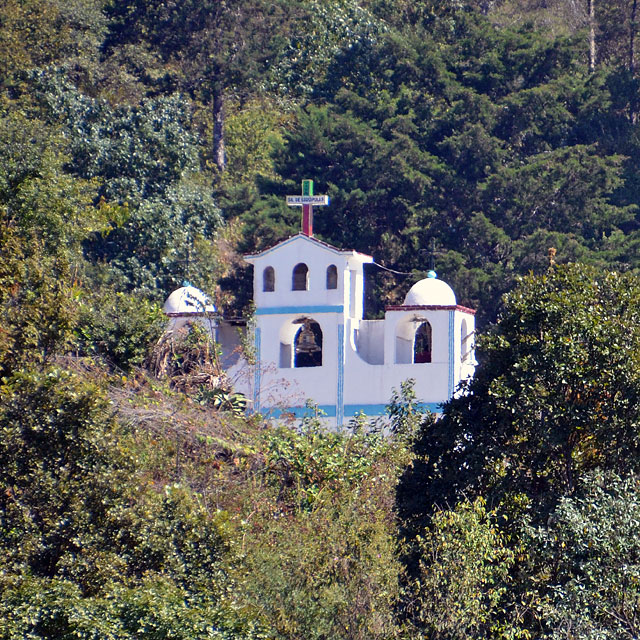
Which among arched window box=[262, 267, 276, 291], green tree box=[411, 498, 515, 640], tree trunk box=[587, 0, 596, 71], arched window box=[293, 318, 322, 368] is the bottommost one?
green tree box=[411, 498, 515, 640]

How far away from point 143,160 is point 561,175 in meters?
11.5

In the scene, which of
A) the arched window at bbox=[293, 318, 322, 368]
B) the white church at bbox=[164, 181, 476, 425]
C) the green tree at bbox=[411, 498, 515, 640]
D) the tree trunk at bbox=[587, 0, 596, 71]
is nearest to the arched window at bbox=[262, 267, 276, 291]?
the white church at bbox=[164, 181, 476, 425]

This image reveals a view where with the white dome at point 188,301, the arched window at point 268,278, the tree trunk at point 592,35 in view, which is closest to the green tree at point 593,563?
the arched window at point 268,278

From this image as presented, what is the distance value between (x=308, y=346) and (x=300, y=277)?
3537 millimetres

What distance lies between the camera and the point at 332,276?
26.4 meters

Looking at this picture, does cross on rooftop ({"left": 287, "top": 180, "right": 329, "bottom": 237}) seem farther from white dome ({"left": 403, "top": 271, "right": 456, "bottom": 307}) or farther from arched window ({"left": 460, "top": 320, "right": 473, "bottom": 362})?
arched window ({"left": 460, "top": 320, "right": 473, "bottom": 362})

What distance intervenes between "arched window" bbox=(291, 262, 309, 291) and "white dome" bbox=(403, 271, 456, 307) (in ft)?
7.73

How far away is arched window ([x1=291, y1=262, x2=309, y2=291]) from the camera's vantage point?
2675cm

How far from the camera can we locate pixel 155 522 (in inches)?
524

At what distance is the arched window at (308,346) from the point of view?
29686 millimetres

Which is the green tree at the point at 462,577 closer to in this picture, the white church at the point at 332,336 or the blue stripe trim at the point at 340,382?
the white church at the point at 332,336

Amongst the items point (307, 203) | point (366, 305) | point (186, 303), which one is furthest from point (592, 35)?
point (186, 303)

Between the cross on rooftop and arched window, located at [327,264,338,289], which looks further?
the cross on rooftop

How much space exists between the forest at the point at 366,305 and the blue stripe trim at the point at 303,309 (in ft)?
8.36
